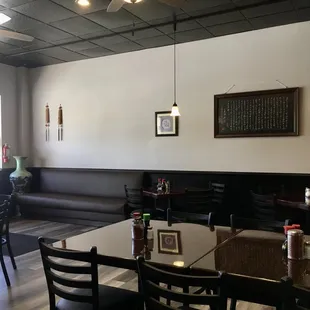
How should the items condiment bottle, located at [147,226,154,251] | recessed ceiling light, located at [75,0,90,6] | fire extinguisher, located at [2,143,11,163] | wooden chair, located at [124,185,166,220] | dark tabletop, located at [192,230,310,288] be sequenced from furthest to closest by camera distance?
fire extinguisher, located at [2,143,11,163] < wooden chair, located at [124,185,166,220] < recessed ceiling light, located at [75,0,90,6] < condiment bottle, located at [147,226,154,251] < dark tabletop, located at [192,230,310,288]

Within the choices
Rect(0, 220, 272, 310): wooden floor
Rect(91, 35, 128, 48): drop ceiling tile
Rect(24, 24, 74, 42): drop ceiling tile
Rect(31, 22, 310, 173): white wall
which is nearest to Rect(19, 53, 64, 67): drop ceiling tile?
Rect(31, 22, 310, 173): white wall

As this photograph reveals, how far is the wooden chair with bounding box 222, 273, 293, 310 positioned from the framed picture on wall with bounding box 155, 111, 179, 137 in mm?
4866

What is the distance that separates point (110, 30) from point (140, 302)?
4.39 meters

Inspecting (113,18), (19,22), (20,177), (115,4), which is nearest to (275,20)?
(113,18)

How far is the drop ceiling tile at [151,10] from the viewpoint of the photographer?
458 centimetres

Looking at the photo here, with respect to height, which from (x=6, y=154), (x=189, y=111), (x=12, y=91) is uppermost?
(x=12, y=91)

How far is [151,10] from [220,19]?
1058mm

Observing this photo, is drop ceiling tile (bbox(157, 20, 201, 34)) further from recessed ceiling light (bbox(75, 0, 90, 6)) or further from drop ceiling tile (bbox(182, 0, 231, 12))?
recessed ceiling light (bbox(75, 0, 90, 6))

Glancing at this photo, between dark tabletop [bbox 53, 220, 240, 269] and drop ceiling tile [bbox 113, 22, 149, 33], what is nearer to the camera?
dark tabletop [bbox 53, 220, 240, 269]

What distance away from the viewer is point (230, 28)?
18.2 ft

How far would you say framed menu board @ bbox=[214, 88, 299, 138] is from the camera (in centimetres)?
539

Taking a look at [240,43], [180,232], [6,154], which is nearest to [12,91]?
[6,154]

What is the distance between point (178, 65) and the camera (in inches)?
248

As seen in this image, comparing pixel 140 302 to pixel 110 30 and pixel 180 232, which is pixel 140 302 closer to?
pixel 180 232
